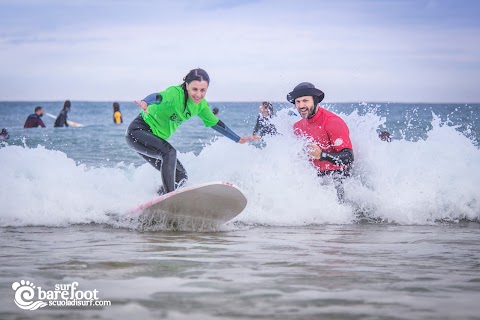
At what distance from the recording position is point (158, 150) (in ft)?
27.0

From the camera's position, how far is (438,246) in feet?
23.0

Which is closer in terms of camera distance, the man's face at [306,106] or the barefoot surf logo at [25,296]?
the barefoot surf logo at [25,296]

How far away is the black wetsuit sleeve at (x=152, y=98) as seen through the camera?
7982mm

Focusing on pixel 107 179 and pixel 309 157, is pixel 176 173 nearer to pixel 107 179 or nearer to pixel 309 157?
pixel 309 157

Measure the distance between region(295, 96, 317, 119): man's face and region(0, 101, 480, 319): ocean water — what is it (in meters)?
0.83

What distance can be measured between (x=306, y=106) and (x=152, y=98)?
2012mm

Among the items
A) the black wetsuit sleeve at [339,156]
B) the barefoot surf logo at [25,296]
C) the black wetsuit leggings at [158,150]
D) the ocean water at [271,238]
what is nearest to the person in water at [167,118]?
the black wetsuit leggings at [158,150]

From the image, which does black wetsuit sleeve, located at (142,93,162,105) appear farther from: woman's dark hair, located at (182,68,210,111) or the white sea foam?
the white sea foam

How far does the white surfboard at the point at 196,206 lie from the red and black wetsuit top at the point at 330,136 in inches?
50.7

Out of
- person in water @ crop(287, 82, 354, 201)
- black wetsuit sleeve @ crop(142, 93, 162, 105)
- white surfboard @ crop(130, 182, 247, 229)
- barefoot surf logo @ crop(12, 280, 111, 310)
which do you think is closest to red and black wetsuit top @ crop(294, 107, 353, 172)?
person in water @ crop(287, 82, 354, 201)

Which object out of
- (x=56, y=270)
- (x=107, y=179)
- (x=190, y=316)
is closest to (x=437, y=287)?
(x=190, y=316)

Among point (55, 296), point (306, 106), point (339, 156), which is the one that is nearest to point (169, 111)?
point (306, 106)

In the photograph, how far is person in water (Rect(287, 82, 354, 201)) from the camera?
27.8ft

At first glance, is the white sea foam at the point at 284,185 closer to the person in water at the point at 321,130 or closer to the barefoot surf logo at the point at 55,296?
the person in water at the point at 321,130
